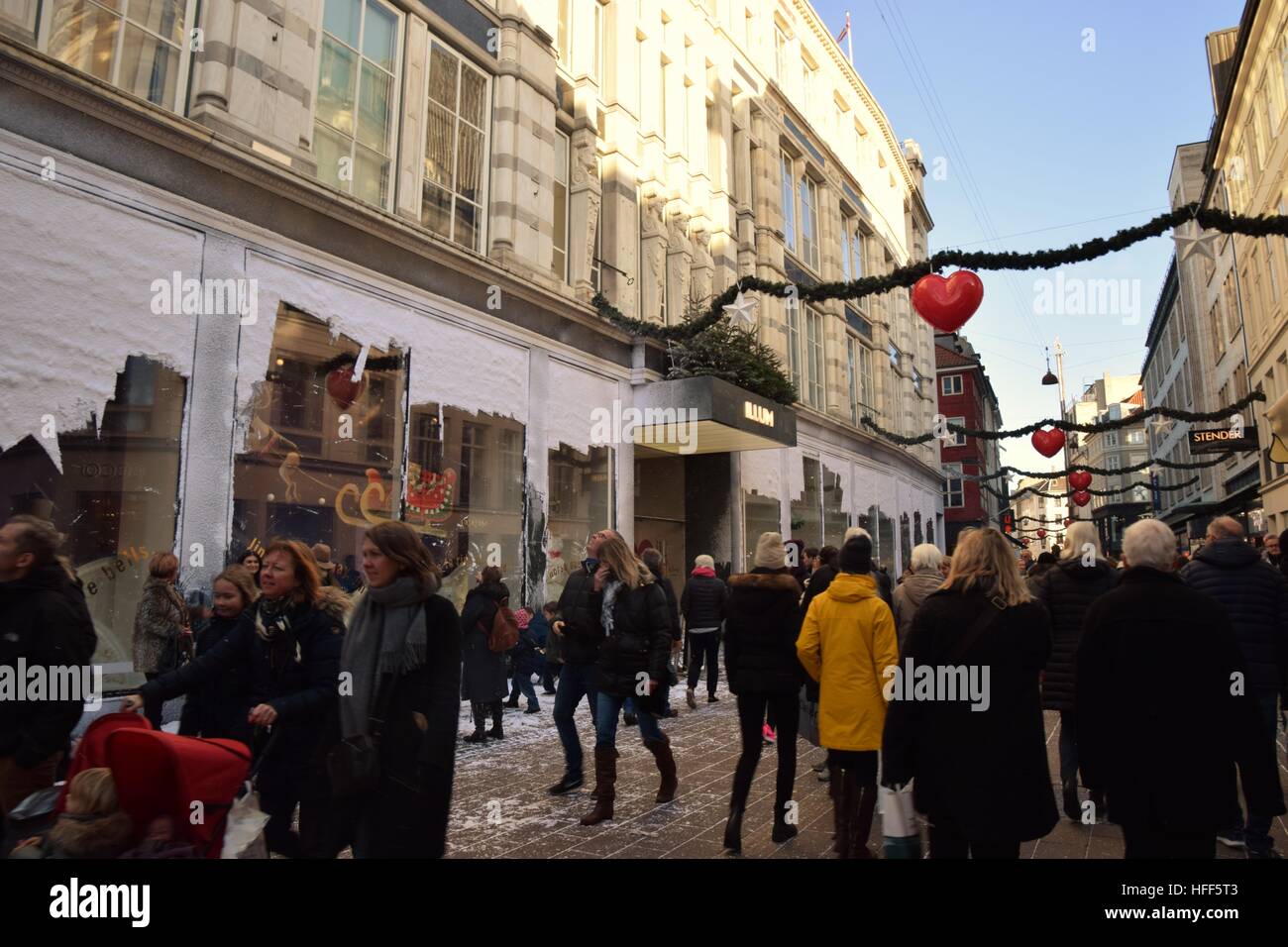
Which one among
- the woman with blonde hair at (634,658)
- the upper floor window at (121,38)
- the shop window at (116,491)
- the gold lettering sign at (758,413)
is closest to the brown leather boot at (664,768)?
the woman with blonde hair at (634,658)

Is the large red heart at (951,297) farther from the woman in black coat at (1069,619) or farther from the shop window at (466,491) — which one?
the shop window at (466,491)

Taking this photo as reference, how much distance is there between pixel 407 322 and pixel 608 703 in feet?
22.5

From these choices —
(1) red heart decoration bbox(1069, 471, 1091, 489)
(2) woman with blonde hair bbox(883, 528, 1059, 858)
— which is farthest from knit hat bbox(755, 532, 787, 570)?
(1) red heart decoration bbox(1069, 471, 1091, 489)

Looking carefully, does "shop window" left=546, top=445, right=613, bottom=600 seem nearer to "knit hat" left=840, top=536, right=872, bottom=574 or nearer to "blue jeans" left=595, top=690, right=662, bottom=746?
"blue jeans" left=595, top=690, right=662, bottom=746

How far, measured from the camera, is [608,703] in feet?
20.0

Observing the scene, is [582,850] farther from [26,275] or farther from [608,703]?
[26,275]

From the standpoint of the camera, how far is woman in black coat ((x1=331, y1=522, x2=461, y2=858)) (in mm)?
3199

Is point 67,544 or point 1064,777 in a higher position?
point 67,544

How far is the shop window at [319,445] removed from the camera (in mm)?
8906

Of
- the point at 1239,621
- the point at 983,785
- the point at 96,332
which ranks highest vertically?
the point at 96,332

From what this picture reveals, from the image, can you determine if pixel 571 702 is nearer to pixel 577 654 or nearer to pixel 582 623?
pixel 577 654

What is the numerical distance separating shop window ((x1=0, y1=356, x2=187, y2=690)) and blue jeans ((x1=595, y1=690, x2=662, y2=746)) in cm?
473

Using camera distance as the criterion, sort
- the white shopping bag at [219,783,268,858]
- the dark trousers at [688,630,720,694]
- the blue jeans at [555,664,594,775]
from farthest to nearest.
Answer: the dark trousers at [688,630,720,694] → the blue jeans at [555,664,594,775] → the white shopping bag at [219,783,268,858]
